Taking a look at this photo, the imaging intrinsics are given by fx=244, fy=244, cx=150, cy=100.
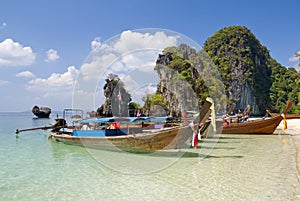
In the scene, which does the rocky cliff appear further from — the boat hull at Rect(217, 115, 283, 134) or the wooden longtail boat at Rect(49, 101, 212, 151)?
the wooden longtail boat at Rect(49, 101, 212, 151)

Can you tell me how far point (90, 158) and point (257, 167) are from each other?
6168 mm

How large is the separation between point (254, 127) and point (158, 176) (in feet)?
38.7

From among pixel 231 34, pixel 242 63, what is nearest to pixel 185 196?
pixel 242 63

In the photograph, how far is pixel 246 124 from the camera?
53.7ft

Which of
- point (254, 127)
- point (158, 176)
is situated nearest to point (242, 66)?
point (254, 127)

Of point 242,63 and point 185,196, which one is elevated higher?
point 242,63

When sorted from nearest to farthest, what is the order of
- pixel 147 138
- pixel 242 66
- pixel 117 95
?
pixel 147 138
pixel 117 95
pixel 242 66

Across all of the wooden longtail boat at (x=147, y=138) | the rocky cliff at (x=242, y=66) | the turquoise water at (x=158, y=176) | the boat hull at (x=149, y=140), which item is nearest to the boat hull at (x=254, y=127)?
the turquoise water at (x=158, y=176)

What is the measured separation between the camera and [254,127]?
16375mm

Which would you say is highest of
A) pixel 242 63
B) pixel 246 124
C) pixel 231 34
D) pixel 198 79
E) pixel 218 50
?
pixel 231 34

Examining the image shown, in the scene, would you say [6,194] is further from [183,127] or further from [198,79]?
[198,79]

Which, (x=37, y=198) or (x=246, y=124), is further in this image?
(x=246, y=124)

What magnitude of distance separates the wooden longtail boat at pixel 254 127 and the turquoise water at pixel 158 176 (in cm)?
630

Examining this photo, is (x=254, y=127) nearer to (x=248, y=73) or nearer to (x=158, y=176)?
(x=158, y=176)
